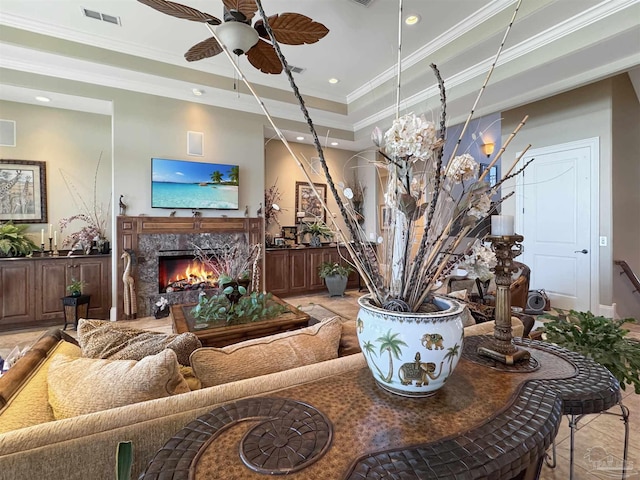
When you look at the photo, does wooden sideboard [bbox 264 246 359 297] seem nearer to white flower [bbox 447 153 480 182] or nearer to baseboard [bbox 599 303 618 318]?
baseboard [bbox 599 303 618 318]

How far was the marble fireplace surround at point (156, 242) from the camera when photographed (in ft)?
13.1

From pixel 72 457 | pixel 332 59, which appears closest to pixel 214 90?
pixel 332 59

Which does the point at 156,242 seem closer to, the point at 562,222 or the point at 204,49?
the point at 204,49

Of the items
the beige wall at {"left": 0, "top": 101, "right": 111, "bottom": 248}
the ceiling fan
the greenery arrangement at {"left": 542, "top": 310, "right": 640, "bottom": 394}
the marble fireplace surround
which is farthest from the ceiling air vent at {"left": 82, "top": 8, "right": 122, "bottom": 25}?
the greenery arrangement at {"left": 542, "top": 310, "right": 640, "bottom": 394}

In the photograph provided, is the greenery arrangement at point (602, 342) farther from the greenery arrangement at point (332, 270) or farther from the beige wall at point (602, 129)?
the greenery arrangement at point (332, 270)

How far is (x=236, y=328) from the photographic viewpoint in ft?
7.68

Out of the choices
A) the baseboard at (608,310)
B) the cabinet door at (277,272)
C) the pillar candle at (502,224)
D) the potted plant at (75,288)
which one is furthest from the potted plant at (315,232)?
the pillar candle at (502,224)

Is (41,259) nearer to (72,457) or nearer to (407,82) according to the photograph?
(72,457)

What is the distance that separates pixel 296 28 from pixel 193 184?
3.03m

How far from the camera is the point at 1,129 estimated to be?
12.7ft

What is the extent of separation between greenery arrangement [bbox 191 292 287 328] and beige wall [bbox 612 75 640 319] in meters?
4.47

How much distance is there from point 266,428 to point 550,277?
5160 mm

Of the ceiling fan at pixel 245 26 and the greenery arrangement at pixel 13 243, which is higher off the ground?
the ceiling fan at pixel 245 26

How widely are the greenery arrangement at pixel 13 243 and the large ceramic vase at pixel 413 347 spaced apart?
4.73 m
